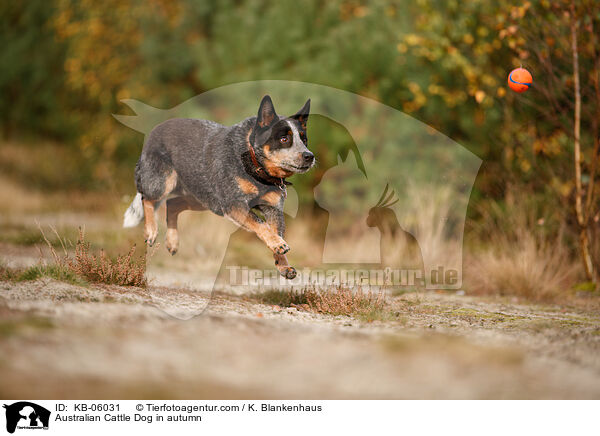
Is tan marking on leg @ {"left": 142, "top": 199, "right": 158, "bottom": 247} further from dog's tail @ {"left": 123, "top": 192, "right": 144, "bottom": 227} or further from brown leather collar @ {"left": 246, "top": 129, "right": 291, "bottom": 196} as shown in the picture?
brown leather collar @ {"left": 246, "top": 129, "right": 291, "bottom": 196}

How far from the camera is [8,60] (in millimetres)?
16484

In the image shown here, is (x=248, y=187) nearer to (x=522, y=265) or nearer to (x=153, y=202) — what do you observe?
(x=153, y=202)

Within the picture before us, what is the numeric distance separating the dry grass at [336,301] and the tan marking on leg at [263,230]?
3.94 ft

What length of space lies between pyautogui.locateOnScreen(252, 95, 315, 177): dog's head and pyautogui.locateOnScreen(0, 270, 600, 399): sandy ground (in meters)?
1.16

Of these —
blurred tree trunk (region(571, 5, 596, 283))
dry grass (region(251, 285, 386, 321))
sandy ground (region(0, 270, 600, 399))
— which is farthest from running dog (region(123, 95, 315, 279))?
blurred tree trunk (region(571, 5, 596, 283))

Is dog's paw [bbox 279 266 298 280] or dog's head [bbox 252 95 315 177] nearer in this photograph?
dog's head [bbox 252 95 315 177]

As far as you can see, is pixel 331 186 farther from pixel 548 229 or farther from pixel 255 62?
pixel 548 229

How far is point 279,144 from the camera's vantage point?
379cm

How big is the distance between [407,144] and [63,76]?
12086 mm

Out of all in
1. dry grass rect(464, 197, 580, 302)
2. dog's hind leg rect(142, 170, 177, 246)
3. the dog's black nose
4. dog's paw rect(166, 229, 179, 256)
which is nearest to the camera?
the dog's black nose

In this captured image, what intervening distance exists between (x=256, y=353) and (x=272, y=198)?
4.04ft

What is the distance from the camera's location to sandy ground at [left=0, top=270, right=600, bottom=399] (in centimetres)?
277
